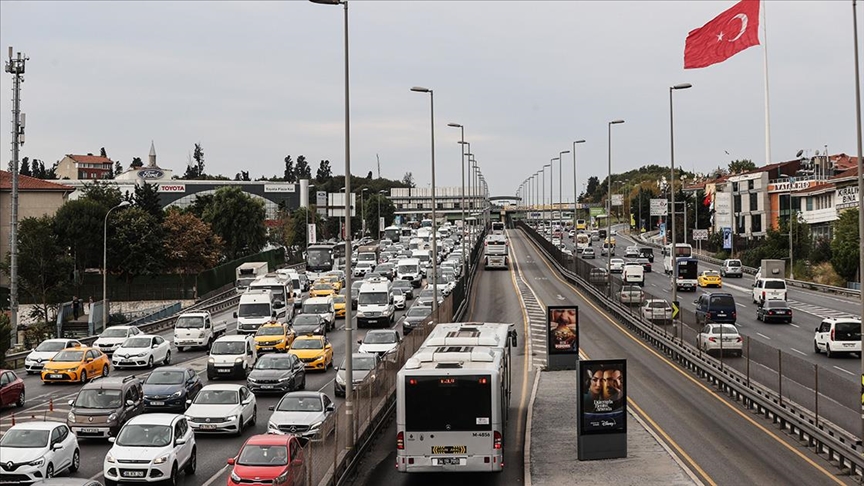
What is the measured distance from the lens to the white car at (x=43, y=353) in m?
42.8

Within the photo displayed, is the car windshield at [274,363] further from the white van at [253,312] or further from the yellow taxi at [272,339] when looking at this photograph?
the white van at [253,312]

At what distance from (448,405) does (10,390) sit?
19.3 m

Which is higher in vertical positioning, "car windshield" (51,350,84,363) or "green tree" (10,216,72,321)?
"green tree" (10,216,72,321)

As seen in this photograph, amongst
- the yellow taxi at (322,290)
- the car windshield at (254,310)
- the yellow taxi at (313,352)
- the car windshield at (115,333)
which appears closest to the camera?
the yellow taxi at (313,352)

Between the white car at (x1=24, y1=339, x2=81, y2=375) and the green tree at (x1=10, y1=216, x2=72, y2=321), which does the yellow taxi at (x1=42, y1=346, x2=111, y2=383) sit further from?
the green tree at (x1=10, y1=216, x2=72, y2=321)

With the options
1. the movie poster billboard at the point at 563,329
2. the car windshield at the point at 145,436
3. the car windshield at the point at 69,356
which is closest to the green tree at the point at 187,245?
the car windshield at the point at 69,356

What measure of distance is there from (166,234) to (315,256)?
14.8 meters

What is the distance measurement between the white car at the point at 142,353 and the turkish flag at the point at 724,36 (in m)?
30.6

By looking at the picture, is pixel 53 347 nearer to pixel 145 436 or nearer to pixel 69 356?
pixel 69 356

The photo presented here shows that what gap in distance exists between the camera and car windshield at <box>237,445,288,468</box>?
1981 cm

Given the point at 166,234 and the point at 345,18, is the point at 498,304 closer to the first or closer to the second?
the point at 166,234

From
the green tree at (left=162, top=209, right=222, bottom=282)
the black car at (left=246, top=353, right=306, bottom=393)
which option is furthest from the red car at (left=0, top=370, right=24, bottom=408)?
the green tree at (left=162, top=209, right=222, bottom=282)

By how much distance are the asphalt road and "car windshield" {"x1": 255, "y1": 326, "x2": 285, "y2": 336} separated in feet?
9.27

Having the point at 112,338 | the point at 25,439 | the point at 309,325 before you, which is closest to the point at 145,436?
the point at 25,439
